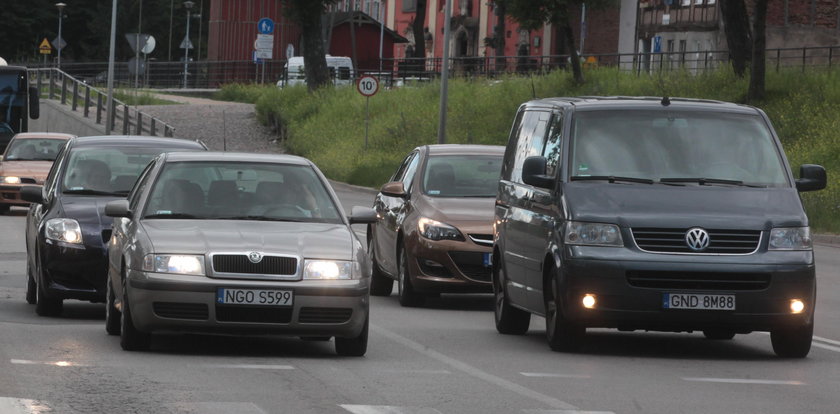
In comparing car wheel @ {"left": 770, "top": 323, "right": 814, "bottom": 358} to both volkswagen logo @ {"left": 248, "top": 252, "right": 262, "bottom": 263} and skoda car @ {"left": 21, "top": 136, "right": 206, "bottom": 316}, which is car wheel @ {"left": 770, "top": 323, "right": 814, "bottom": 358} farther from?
skoda car @ {"left": 21, "top": 136, "right": 206, "bottom": 316}

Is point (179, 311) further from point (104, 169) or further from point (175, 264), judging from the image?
point (104, 169)

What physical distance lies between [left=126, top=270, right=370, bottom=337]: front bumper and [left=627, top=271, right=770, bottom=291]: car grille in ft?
6.57

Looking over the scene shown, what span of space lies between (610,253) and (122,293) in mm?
3278

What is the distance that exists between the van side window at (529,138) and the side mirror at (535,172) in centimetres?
62

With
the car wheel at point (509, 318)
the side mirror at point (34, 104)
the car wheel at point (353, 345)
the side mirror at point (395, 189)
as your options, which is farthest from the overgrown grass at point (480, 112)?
the car wheel at point (353, 345)

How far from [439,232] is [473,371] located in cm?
502

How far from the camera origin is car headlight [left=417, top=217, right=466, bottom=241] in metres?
16.1

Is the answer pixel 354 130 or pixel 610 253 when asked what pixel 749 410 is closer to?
pixel 610 253

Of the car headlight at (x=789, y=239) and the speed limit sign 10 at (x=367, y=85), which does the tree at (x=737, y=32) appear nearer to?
the speed limit sign 10 at (x=367, y=85)

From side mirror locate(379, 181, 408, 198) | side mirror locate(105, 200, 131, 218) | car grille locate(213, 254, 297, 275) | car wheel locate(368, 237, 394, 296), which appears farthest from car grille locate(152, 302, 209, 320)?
car wheel locate(368, 237, 394, 296)

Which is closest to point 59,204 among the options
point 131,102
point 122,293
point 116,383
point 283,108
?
point 122,293

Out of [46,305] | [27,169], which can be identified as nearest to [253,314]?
[46,305]

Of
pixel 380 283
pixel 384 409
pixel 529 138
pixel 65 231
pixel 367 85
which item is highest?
pixel 529 138

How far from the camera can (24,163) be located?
33156mm
